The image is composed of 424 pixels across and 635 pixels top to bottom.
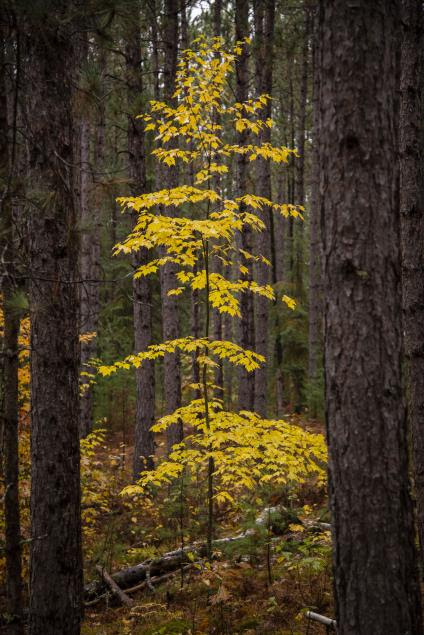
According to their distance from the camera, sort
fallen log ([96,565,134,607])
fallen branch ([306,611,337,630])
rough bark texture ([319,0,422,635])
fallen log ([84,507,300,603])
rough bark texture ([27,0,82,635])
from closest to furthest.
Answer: rough bark texture ([319,0,422,635]), fallen branch ([306,611,337,630]), rough bark texture ([27,0,82,635]), fallen log ([96,565,134,607]), fallen log ([84,507,300,603])

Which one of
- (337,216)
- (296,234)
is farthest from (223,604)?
(296,234)

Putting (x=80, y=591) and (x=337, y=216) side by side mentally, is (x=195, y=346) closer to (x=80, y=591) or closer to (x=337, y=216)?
(x=80, y=591)

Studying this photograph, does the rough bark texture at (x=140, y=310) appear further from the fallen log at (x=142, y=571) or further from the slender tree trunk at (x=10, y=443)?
the slender tree trunk at (x=10, y=443)

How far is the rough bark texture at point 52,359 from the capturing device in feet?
14.5

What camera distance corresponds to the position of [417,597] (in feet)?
8.27

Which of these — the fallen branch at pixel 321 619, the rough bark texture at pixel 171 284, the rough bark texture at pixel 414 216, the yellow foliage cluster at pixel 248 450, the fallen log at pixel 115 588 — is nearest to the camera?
the fallen branch at pixel 321 619

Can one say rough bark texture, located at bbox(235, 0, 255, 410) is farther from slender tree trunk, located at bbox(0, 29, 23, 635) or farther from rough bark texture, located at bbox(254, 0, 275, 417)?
slender tree trunk, located at bbox(0, 29, 23, 635)

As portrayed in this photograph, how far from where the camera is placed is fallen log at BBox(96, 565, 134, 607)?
5.87m

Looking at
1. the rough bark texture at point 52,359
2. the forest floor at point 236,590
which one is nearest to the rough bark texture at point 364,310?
the forest floor at point 236,590

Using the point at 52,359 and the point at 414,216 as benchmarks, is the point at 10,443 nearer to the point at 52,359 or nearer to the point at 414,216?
the point at 52,359

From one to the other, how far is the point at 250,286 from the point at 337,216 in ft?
11.9

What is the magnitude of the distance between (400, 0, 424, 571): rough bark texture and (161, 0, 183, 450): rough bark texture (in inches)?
233

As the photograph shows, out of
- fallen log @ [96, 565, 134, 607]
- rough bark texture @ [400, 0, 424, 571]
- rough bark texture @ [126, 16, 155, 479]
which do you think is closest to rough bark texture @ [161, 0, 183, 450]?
rough bark texture @ [126, 16, 155, 479]

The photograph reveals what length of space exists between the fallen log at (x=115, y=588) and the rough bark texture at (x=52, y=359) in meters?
1.49
